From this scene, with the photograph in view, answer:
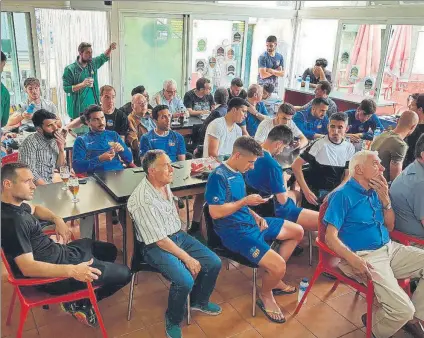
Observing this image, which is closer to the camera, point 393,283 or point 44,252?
point 44,252

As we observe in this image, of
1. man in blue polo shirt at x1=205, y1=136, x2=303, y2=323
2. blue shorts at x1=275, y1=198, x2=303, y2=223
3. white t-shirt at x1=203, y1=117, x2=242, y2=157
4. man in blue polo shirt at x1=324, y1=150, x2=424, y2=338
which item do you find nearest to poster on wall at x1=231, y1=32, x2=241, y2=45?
white t-shirt at x1=203, y1=117, x2=242, y2=157

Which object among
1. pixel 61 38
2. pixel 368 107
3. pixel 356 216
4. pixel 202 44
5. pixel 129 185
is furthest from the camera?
pixel 202 44

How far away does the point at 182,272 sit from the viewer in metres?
2.57

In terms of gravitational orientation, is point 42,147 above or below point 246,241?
above

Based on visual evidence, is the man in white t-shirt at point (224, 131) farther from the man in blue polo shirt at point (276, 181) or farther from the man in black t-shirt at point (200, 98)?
the man in black t-shirt at point (200, 98)

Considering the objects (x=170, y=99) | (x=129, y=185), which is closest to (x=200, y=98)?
(x=170, y=99)

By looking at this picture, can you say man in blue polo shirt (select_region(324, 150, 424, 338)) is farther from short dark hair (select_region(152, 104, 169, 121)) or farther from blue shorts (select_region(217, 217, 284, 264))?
short dark hair (select_region(152, 104, 169, 121))

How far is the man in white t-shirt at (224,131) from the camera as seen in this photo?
13.1 feet

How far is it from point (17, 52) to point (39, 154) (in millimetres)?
3438

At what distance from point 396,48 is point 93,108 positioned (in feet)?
18.7

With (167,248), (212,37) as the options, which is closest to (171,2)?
(212,37)

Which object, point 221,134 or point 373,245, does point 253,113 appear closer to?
point 221,134

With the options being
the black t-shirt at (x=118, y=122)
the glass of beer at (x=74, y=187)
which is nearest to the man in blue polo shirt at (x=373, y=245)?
the glass of beer at (x=74, y=187)

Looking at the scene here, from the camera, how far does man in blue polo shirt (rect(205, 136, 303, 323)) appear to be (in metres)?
2.73
